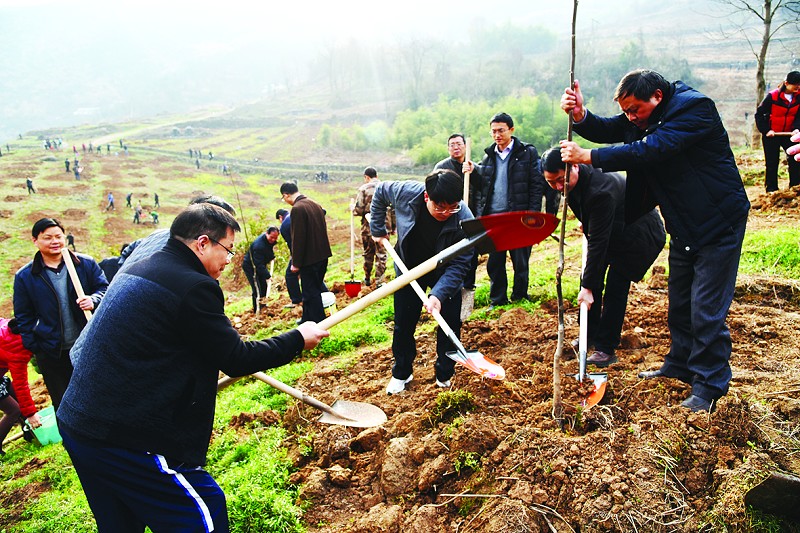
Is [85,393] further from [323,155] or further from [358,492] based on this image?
[323,155]

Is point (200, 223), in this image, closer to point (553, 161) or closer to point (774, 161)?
point (553, 161)

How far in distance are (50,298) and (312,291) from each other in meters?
2.88

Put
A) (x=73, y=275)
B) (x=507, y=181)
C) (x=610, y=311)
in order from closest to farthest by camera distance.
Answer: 1. (x=610, y=311)
2. (x=73, y=275)
3. (x=507, y=181)

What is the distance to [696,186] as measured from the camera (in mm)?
2963

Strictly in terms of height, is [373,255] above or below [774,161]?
below

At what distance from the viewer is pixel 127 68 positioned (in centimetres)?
16062

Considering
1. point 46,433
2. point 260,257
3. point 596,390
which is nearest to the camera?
point 596,390

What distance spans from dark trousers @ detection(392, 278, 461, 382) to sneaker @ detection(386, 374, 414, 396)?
13 centimetres

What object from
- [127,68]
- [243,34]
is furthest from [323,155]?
[243,34]

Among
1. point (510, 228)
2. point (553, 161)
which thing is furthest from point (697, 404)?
point (553, 161)

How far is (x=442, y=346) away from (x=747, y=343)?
98.9 inches

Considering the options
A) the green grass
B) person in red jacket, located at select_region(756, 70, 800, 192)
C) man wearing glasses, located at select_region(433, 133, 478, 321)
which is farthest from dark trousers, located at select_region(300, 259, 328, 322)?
person in red jacket, located at select_region(756, 70, 800, 192)

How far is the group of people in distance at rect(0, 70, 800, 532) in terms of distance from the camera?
2105 mm

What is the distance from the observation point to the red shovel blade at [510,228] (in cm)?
297
